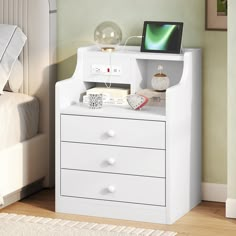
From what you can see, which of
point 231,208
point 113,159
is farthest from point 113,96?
point 231,208

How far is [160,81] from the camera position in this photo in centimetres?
428

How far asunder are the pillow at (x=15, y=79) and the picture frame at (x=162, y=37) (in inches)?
29.0

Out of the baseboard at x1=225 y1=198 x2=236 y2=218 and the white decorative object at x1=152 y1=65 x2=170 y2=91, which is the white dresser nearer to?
the white decorative object at x1=152 y1=65 x2=170 y2=91

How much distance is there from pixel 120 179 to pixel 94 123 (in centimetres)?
31

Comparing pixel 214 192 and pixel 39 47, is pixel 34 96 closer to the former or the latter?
pixel 39 47

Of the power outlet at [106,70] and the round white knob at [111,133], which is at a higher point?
the power outlet at [106,70]

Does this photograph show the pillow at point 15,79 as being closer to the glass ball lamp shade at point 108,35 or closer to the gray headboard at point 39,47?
the gray headboard at point 39,47

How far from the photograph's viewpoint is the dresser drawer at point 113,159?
405 centimetres

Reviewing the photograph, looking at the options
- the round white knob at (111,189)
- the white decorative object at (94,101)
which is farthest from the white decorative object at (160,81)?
the round white knob at (111,189)

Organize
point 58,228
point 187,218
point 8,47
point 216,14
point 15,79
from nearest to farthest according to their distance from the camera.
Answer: point 58,228
point 187,218
point 216,14
point 8,47
point 15,79

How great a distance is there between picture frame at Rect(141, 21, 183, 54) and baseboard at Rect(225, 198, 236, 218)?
0.82 m

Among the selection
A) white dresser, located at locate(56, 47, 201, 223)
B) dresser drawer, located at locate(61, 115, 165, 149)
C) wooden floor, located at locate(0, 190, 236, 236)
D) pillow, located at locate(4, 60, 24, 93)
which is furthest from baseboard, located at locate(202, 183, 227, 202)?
pillow, located at locate(4, 60, 24, 93)

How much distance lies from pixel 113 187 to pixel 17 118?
655 millimetres

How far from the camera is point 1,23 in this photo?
15.4 ft
